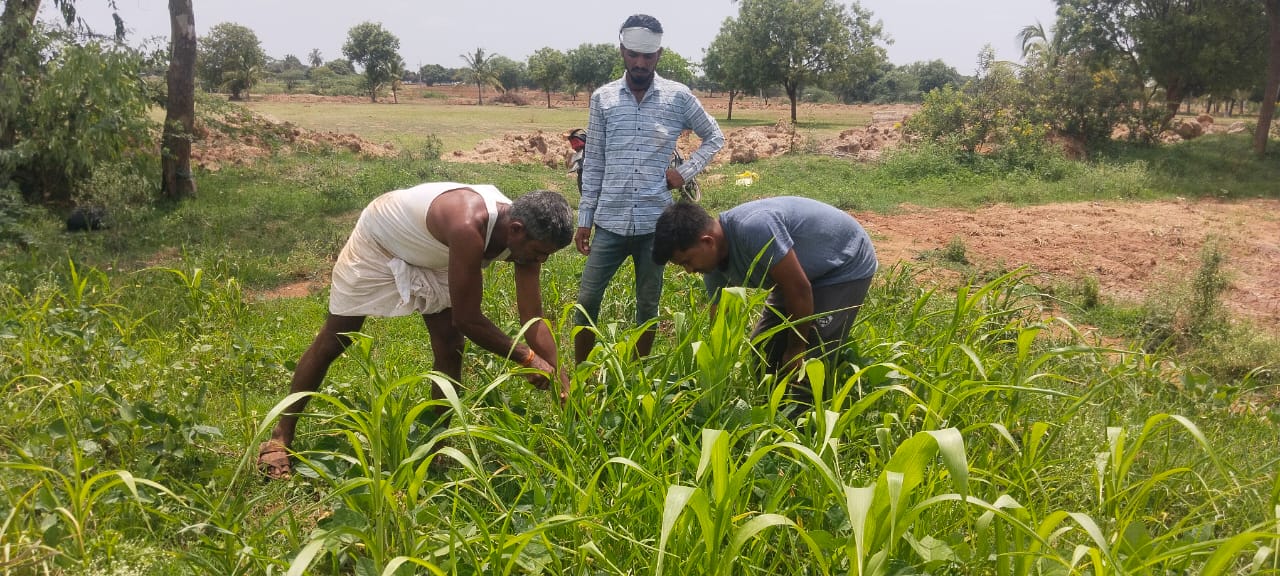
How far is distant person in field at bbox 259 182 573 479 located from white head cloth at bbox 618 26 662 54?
106cm

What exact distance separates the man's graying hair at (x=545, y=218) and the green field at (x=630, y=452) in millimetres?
223

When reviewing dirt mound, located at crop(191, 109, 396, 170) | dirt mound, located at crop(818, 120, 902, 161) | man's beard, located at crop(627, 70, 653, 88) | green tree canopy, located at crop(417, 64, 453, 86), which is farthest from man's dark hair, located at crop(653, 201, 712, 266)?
green tree canopy, located at crop(417, 64, 453, 86)

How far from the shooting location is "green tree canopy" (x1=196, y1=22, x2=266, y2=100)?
3703 cm

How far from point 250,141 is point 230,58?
A: 31.0 meters

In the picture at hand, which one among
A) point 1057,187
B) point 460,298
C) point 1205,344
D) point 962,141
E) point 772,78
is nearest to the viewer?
point 460,298

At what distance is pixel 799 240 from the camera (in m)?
2.74

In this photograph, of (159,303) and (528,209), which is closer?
(528,209)

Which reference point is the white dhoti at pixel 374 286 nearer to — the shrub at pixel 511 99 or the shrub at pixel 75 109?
the shrub at pixel 75 109

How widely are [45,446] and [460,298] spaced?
1279mm

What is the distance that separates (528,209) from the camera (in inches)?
95.7

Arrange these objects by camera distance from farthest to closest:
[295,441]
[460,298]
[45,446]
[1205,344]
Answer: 1. [1205,344]
2. [295,441]
3. [460,298]
4. [45,446]

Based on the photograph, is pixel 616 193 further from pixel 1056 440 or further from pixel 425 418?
pixel 1056 440

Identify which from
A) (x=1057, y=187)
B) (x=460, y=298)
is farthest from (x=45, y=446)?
(x=1057, y=187)

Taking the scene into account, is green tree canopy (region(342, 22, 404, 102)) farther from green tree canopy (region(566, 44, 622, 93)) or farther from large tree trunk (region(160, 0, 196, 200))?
large tree trunk (region(160, 0, 196, 200))
